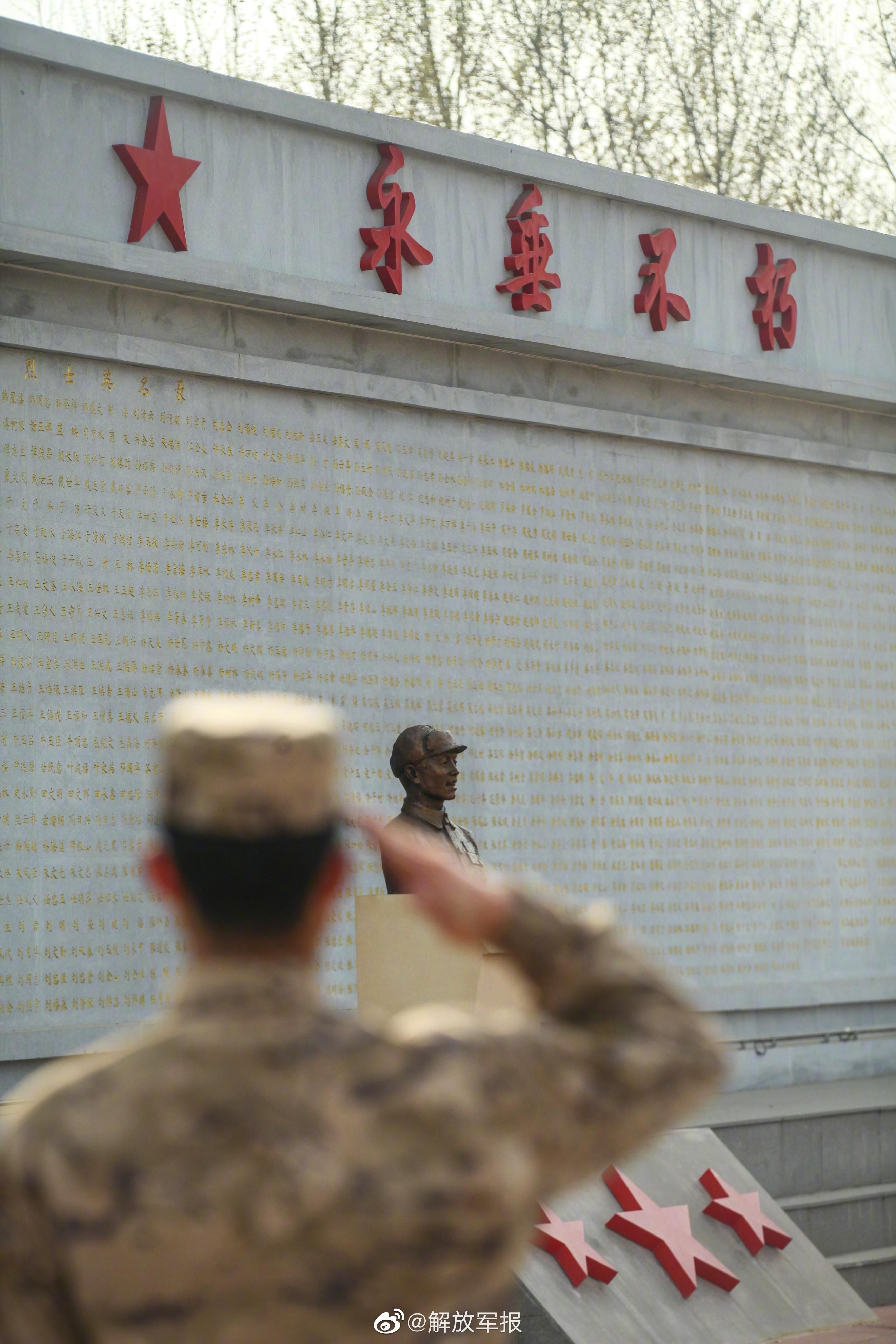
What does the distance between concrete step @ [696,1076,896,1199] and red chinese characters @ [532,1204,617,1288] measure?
1.60 m

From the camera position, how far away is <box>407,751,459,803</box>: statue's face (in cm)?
540

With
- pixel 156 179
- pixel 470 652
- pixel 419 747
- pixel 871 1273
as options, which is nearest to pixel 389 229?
pixel 156 179

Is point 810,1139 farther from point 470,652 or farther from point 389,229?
point 389,229

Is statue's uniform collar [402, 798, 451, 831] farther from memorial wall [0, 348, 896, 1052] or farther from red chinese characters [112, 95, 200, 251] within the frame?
red chinese characters [112, 95, 200, 251]

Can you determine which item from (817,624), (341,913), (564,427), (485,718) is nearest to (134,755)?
(341,913)

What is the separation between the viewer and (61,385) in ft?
21.2

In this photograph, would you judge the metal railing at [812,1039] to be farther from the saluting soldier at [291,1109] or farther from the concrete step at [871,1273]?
the saluting soldier at [291,1109]

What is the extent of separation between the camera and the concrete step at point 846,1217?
22.3 feet

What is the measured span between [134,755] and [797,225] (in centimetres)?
474

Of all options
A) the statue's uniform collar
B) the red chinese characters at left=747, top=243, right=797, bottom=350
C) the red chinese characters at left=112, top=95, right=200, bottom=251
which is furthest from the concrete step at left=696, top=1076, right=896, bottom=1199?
the red chinese characters at left=112, top=95, right=200, bottom=251

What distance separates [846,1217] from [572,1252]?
2.23 meters

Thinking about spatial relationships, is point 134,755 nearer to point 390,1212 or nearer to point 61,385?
point 61,385

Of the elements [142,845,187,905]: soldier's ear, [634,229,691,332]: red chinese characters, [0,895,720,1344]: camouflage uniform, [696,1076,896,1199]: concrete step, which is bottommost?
[696,1076,896,1199]: concrete step

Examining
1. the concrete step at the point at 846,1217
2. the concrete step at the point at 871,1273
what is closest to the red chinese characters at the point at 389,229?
the concrete step at the point at 846,1217
